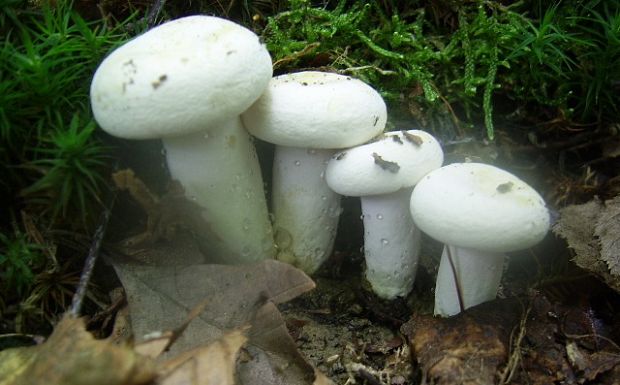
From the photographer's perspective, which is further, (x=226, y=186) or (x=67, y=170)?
(x=226, y=186)

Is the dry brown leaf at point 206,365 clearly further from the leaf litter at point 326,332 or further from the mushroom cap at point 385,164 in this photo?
the mushroom cap at point 385,164

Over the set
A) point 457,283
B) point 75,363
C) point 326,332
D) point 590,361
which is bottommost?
point 326,332

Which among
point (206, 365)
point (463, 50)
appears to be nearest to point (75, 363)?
point (206, 365)

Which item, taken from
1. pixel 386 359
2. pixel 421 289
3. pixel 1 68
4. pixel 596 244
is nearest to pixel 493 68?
pixel 596 244

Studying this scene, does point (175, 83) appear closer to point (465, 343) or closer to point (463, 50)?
point (465, 343)

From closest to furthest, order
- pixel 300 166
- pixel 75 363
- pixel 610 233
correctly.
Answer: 1. pixel 75 363
2. pixel 610 233
3. pixel 300 166

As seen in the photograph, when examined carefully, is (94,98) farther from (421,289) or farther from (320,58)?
(421,289)

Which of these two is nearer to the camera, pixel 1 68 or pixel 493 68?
pixel 1 68

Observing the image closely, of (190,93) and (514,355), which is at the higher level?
(190,93)
